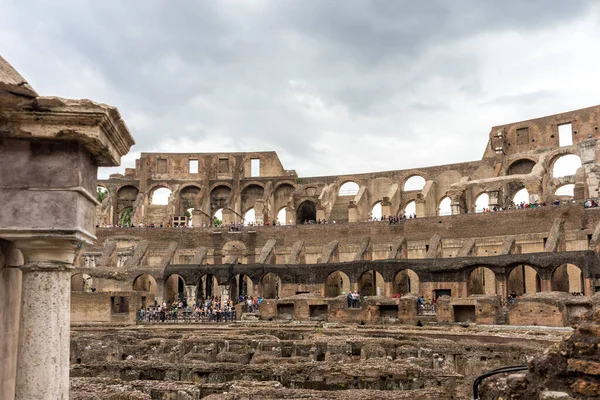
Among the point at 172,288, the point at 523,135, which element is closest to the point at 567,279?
the point at 523,135

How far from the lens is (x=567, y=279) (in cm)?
3403

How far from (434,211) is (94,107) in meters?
46.1

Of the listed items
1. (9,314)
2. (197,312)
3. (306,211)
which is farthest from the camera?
(306,211)

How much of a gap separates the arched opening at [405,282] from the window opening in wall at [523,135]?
15.7 metres

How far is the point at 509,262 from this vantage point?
31.4m

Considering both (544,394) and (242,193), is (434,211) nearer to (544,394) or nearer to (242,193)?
(242,193)

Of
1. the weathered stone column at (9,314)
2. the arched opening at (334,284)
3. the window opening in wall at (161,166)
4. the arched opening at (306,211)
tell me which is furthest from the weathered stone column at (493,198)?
the weathered stone column at (9,314)

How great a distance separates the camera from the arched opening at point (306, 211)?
55.0 metres

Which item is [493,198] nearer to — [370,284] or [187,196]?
[370,284]

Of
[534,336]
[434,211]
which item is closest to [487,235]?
[434,211]

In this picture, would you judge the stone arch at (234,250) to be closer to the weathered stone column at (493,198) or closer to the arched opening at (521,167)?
the weathered stone column at (493,198)

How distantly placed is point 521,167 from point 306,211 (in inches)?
744

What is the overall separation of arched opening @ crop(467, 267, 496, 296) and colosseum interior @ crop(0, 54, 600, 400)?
0.23 meters

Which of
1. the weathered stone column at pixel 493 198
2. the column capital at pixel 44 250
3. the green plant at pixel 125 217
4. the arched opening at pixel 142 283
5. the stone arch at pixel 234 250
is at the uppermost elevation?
the green plant at pixel 125 217
